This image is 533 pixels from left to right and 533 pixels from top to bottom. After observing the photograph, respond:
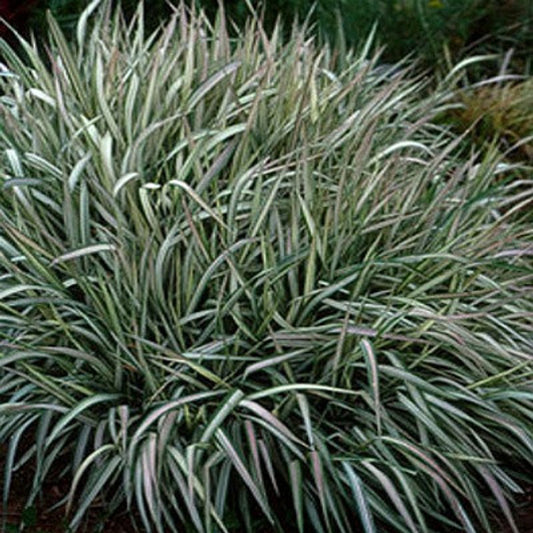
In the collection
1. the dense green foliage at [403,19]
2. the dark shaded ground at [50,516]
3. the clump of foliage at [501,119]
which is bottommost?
the dark shaded ground at [50,516]

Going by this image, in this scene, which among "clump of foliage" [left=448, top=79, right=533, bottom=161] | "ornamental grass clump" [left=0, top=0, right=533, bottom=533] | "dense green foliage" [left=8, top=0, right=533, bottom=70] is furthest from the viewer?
"dense green foliage" [left=8, top=0, right=533, bottom=70]

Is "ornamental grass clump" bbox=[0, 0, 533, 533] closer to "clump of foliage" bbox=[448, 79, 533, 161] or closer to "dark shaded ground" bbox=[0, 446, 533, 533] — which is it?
"dark shaded ground" bbox=[0, 446, 533, 533]

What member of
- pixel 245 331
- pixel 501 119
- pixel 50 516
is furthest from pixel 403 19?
pixel 50 516

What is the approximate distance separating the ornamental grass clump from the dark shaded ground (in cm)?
4

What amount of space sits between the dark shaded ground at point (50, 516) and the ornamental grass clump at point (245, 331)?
0.12ft

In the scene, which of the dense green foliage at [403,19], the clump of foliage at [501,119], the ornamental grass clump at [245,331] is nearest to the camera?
the ornamental grass clump at [245,331]

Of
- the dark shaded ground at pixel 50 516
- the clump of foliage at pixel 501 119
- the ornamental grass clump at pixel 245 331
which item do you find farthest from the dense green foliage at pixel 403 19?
the dark shaded ground at pixel 50 516

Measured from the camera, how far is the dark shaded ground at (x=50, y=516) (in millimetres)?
2783

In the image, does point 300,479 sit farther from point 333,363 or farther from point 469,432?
point 469,432

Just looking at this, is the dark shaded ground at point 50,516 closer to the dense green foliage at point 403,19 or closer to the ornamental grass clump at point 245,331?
the ornamental grass clump at point 245,331

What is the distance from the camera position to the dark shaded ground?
2.78 m

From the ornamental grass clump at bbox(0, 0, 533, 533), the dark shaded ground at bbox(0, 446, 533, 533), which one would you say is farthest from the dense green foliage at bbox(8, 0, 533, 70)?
the dark shaded ground at bbox(0, 446, 533, 533)

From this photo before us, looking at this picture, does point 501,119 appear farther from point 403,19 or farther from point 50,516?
point 50,516

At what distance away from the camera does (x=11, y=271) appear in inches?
119
